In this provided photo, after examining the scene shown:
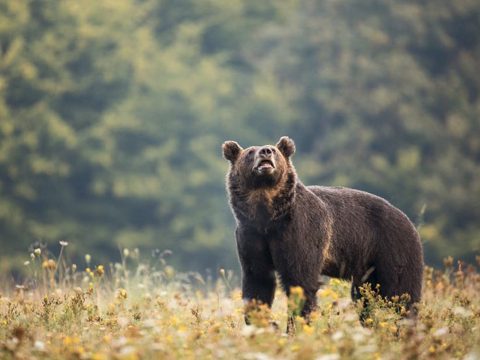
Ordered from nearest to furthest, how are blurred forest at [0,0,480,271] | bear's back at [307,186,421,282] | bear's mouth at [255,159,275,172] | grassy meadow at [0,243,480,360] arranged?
1. grassy meadow at [0,243,480,360]
2. bear's mouth at [255,159,275,172]
3. bear's back at [307,186,421,282]
4. blurred forest at [0,0,480,271]

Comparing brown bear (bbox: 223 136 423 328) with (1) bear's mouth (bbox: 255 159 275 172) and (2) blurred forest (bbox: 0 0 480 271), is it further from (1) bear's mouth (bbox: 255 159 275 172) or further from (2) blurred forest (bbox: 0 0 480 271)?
(2) blurred forest (bbox: 0 0 480 271)

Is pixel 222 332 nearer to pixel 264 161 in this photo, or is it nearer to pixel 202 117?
pixel 264 161

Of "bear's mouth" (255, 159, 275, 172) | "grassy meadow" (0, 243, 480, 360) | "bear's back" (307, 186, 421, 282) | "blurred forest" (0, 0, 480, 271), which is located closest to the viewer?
"grassy meadow" (0, 243, 480, 360)

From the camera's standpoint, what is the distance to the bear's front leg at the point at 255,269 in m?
7.07

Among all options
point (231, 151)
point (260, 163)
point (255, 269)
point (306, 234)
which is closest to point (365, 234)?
point (306, 234)

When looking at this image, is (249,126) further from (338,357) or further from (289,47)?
(338,357)

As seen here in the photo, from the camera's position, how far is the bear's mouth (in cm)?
700

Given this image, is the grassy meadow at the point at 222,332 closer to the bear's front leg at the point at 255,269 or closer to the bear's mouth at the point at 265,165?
the bear's front leg at the point at 255,269

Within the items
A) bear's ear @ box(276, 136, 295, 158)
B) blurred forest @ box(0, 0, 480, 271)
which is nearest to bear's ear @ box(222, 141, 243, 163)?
bear's ear @ box(276, 136, 295, 158)

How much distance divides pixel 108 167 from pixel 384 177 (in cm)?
845

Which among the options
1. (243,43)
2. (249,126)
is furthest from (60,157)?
(243,43)

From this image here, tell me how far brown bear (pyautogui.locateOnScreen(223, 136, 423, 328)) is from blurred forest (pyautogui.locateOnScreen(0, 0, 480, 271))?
18.2 meters

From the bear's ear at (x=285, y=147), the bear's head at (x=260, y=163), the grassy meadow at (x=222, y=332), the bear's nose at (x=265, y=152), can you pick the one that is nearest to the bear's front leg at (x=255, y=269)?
the grassy meadow at (x=222, y=332)

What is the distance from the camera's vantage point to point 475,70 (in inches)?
1174
